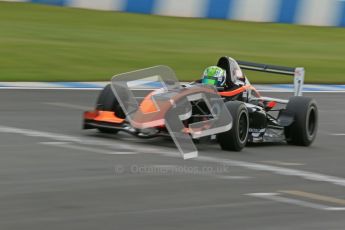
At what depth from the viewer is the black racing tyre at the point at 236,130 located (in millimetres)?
9156

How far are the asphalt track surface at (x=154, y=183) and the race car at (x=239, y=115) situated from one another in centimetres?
16

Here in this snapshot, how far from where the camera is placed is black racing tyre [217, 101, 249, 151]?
9156 millimetres

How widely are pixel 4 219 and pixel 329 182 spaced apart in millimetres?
3491

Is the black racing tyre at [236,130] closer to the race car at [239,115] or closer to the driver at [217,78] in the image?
the race car at [239,115]

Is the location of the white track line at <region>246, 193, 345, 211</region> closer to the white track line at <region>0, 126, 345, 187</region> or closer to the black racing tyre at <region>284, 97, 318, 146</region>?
the white track line at <region>0, 126, 345, 187</region>

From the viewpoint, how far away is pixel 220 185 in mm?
7402

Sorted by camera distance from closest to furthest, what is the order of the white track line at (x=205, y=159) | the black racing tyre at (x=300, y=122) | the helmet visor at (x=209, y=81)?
1. the white track line at (x=205, y=159)
2. the helmet visor at (x=209, y=81)
3. the black racing tyre at (x=300, y=122)

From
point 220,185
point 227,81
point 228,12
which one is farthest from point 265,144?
point 228,12

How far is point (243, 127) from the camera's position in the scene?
31.1ft

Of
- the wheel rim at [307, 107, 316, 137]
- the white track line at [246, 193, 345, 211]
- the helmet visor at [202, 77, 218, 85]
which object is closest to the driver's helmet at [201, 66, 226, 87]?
the helmet visor at [202, 77, 218, 85]

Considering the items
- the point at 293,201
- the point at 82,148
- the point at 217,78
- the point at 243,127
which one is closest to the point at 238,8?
the point at 217,78

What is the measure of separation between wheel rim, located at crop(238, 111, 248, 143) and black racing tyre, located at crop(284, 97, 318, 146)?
3.84ft

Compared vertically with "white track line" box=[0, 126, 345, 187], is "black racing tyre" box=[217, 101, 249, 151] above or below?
above

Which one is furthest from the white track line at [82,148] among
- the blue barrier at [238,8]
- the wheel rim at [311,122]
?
the blue barrier at [238,8]
